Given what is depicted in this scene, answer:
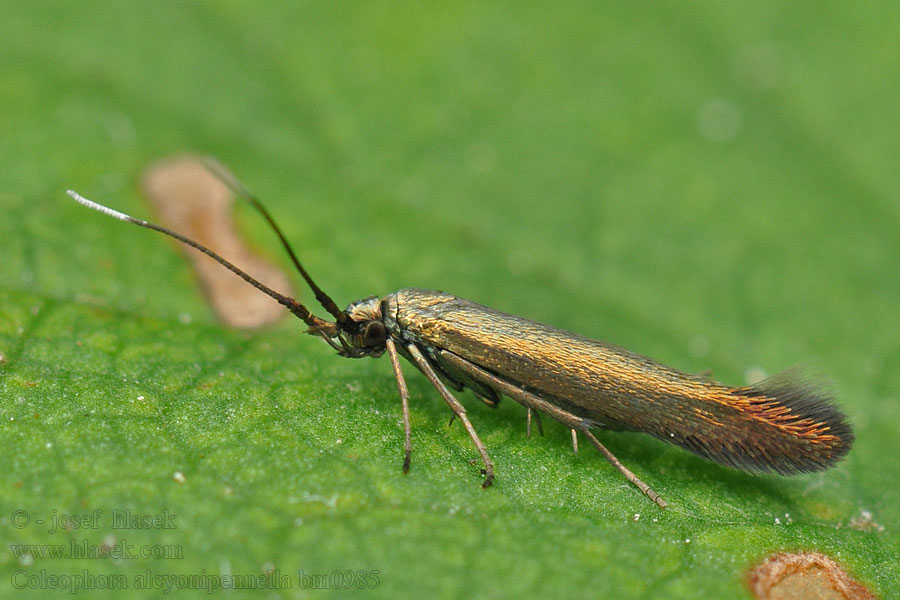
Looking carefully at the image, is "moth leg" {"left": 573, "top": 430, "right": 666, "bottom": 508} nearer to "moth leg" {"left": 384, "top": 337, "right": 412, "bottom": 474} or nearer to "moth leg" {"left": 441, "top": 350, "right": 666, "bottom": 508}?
"moth leg" {"left": 441, "top": 350, "right": 666, "bottom": 508}

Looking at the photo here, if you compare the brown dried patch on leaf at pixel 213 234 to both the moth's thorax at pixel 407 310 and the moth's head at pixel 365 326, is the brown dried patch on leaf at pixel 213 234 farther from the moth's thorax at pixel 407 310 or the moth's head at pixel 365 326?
the moth's thorax at pixel 407 310

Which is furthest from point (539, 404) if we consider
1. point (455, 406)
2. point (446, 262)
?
point (446, 262)

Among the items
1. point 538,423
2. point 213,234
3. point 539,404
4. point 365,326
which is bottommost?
point 213,234

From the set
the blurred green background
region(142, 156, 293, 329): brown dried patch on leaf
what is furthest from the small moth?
region(142, 156, 293, 329): brown dried patch on leaf

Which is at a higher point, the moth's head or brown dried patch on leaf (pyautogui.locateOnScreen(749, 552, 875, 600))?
brown dried patch on leaf (pyautogui.locateOnScreen(749, 552, 875, 600))

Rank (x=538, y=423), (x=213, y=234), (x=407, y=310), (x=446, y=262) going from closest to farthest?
(x=538, y=423)
(x=407, y=310)
(x=213, y=234)
(x=446, y=262)

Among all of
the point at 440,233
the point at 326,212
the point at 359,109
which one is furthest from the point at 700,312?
the point at 359,109

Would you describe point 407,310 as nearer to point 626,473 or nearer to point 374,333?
point 374,333
